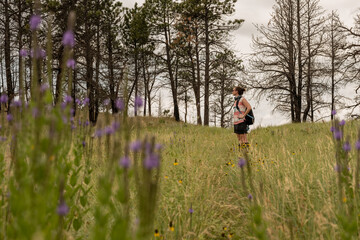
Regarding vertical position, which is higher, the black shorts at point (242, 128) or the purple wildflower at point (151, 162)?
the black shorts at point (242, 128)

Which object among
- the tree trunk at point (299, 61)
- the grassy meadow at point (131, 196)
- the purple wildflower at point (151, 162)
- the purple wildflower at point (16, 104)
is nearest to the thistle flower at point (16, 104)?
the purple wildflower at point (16, 104)

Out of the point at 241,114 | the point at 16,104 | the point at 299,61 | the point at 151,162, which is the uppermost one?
the point at 299,61

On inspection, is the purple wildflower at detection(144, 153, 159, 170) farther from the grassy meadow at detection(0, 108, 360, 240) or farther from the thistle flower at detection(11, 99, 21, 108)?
the thistle flower at detection(11, 99, 21, 108)

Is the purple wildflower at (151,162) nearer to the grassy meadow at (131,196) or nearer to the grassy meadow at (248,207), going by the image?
the grassy meadow at (131,196)

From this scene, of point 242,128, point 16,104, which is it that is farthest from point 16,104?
point 242,128

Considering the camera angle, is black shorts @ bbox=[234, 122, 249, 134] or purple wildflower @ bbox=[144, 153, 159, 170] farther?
black shorts @ bbox=[234, 122, 249, 134]

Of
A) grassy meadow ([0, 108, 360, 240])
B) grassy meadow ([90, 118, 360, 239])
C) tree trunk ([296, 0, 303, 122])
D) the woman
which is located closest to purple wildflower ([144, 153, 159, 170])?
grassy meadow ([0, 108, 360, 240])

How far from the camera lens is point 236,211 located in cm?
291

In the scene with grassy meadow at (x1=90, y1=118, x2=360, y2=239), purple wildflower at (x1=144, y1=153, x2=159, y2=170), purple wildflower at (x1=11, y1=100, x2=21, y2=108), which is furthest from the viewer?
grassy meadow at (x1=90, y1=118, x2=360, y2=239)

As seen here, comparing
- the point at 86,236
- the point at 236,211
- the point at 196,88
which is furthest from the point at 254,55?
the point at 86,236

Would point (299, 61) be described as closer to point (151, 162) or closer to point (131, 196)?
point (131, 196)

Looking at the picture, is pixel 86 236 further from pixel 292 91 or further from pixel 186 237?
pixel 292 91

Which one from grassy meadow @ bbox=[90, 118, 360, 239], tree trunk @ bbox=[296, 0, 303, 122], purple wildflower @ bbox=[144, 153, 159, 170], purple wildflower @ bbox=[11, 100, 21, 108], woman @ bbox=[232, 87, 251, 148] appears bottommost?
grassy meadow @ bbox=[90, 118, 360, 239]

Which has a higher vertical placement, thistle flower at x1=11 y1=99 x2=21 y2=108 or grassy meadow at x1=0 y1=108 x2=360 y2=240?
thistle flower at x1=11 y1=99 x2=21 y2=108
